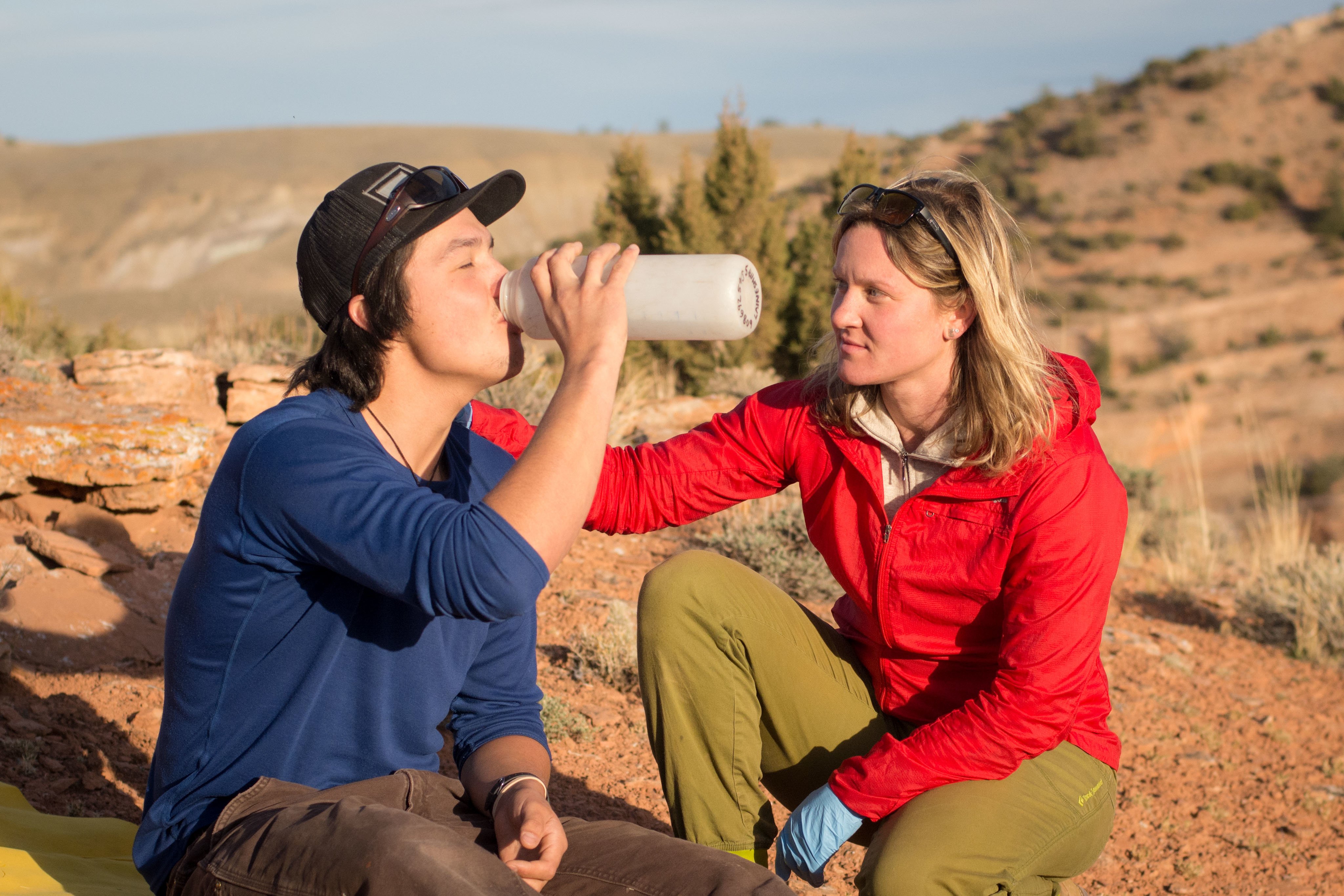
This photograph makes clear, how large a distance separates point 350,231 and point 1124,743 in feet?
12.7

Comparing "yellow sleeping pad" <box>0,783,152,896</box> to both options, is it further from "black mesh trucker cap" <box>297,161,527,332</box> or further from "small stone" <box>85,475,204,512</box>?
"small stone" <box>85,475,204,512</box>

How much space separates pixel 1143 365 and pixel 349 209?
88.8 feet


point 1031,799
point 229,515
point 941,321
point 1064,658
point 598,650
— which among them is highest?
point 941,321

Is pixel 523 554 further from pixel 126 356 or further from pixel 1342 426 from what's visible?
pixel 1342 426

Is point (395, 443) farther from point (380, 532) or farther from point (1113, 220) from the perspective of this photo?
point (1113, 220)

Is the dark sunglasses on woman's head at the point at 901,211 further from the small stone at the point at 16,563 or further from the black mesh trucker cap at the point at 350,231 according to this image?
the small stone at the point at 16,563

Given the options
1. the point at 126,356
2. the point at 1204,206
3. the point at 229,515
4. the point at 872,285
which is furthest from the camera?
the point at 1204,206

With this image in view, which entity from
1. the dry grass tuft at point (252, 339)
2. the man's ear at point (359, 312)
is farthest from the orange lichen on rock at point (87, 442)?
the man's ear at point (359, 312)

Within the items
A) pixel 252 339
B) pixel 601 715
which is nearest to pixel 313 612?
pixel 601 715

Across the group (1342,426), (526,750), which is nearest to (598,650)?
(526,750)

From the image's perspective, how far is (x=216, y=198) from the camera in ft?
170

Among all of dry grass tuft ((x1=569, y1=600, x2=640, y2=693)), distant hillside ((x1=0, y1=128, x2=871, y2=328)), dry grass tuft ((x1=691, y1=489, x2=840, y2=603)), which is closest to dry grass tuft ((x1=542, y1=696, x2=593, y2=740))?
dry grass tuft ((x1=569, y1=600, x2=640, y2=693))

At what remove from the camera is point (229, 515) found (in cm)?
171

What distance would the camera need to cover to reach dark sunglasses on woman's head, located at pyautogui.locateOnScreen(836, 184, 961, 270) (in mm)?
2436
